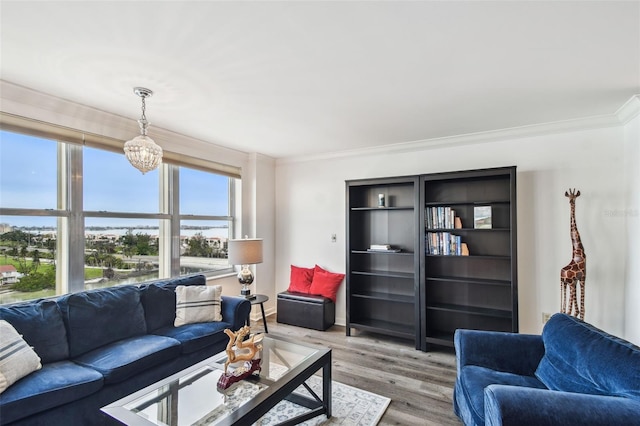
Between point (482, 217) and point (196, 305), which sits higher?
point (482, 217)

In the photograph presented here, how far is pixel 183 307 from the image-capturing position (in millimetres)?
3020

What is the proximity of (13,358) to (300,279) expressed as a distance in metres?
3.07

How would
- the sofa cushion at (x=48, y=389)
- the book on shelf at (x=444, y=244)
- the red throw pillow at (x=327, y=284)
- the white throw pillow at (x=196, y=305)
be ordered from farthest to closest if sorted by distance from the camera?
the red throw pillow at (x=327, y=284) < the book on shelf at (x=444, y=244) < the white throw pillow at (x=196, y=305) < the sofa cushion at (x=48, y=389)

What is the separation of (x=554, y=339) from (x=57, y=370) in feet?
10.3

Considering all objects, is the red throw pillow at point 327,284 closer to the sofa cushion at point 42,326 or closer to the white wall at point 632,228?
the sofa cushion at point 42,326

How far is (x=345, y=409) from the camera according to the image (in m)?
2.37

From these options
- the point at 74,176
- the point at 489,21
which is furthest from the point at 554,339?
the point at 74,176

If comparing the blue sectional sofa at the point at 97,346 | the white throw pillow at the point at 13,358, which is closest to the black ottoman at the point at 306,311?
the blue sectional sofa at the point at 97,346

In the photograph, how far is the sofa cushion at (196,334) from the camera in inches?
104

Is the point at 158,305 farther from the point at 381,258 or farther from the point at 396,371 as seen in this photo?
the point at 381,258

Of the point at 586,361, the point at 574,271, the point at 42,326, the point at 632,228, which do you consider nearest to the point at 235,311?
the point at 42,326

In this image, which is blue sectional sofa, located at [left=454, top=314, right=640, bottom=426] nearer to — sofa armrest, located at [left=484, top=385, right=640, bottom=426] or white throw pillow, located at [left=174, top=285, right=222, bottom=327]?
sofa armrest, located at [left=484, top=385, right=640, bottom=426]

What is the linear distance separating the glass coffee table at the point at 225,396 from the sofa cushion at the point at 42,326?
918 mm

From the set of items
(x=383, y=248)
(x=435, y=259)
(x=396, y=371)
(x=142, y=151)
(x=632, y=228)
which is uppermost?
(x=142, y=151)
